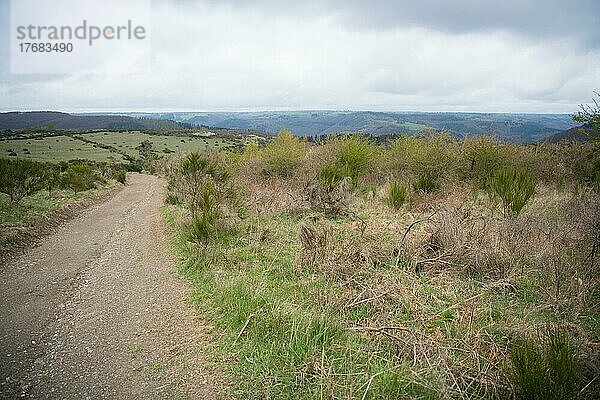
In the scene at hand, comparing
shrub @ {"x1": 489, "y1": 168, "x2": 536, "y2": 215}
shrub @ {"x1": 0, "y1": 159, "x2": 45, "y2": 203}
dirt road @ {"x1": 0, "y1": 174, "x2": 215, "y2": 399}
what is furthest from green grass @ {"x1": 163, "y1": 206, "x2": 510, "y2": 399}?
shrub @ {"x1": 0, "y1": 159, "x2": 45, "y2": 203}

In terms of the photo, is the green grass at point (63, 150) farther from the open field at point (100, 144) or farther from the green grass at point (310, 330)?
the green grass at point (310, 330)

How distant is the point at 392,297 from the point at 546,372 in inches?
93.4

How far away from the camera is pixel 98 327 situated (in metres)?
5.47

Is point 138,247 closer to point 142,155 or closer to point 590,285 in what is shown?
point 590,285

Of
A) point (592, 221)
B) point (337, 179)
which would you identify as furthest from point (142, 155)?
point (592, 221)

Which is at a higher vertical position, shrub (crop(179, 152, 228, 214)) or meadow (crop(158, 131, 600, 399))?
shrub (crop(179, 152, 228, 214))

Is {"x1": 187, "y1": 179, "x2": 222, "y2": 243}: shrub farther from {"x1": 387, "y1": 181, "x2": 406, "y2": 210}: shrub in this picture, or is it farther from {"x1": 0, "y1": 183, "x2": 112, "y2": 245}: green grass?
{"x1": 387, "y1": 181, "x2": 406, "y2": 210}: shrub

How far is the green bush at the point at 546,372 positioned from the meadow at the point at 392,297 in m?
0.01

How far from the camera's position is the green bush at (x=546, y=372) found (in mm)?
3133

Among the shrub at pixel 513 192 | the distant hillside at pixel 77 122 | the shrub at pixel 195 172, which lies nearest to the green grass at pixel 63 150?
the distant hillside at pixel 77 122

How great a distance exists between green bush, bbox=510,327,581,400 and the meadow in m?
0.01

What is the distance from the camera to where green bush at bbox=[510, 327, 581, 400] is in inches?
123

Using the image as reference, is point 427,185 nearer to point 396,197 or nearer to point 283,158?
point 396,197

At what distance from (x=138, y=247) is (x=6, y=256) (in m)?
2.75
